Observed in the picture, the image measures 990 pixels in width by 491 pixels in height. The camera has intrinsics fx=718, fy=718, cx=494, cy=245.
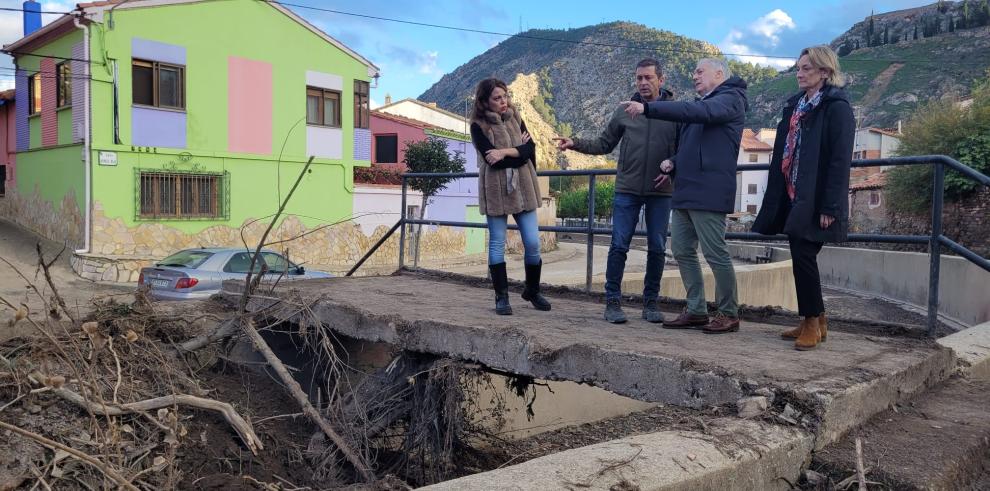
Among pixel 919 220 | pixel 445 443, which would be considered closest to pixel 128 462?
pixel 445 443

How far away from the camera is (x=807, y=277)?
357 centimetres

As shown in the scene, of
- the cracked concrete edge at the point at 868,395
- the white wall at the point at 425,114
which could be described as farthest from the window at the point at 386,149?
the cracked concrete edge at the point at 868,395

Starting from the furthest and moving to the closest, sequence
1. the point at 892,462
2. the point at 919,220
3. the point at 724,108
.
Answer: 1. the point at 919,220
2. the point at 724,108
3. the point at 892,462

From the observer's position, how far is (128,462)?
3178 mm

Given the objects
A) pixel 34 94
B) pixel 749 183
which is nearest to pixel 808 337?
pixel 34 94

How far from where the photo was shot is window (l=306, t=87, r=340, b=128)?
22250 millimetres

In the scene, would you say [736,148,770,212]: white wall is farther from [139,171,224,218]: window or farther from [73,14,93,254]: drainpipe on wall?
[73,14,93,254]: drainpipe on wall

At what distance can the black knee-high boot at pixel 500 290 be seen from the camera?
4.56 metres

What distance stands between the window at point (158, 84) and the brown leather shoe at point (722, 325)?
18130 millimetres

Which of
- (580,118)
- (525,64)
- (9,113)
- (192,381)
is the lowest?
(192,381)

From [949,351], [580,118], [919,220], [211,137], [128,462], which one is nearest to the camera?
[128,462]

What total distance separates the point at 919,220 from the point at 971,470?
23725mm

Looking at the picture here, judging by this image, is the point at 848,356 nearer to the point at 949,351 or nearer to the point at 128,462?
the point at 949,351

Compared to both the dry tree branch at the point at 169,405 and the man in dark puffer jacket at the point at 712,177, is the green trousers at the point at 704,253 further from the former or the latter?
the dry tree branch at the point at 169,405
